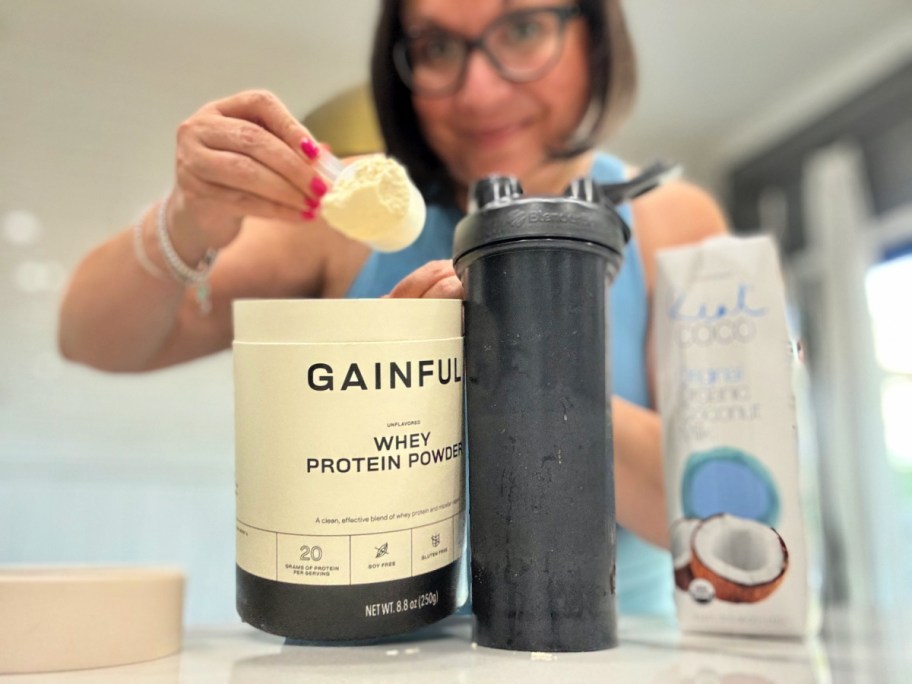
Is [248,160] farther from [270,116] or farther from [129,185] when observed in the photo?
[129,185]

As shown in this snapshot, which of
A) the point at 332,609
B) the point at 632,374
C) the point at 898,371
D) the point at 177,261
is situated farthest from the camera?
the point at 898,371

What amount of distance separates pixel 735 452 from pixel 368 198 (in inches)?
8.1

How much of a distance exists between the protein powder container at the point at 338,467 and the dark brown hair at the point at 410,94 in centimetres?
15

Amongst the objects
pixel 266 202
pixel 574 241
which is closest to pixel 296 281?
pixel 266 202

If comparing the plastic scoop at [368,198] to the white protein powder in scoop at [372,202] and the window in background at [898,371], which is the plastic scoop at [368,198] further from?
the window in background at [898,371]

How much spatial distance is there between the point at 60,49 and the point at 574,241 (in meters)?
0.34

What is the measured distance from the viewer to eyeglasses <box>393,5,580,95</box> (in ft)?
1.30

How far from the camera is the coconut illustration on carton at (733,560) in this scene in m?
0.32

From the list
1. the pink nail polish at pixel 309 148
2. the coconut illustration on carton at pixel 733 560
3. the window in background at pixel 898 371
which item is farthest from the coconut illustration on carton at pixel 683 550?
the window in background at pixel 898 371

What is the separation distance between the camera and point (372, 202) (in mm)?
298

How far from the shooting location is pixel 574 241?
26cm

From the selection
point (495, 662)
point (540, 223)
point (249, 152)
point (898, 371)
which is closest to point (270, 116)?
point (249, 152)

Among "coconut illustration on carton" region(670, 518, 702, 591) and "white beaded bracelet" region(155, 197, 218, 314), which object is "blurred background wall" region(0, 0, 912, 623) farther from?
"coconut illustration on carton" region(670, 518, 702, 591)

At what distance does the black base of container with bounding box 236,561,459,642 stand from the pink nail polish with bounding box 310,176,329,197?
16cm
